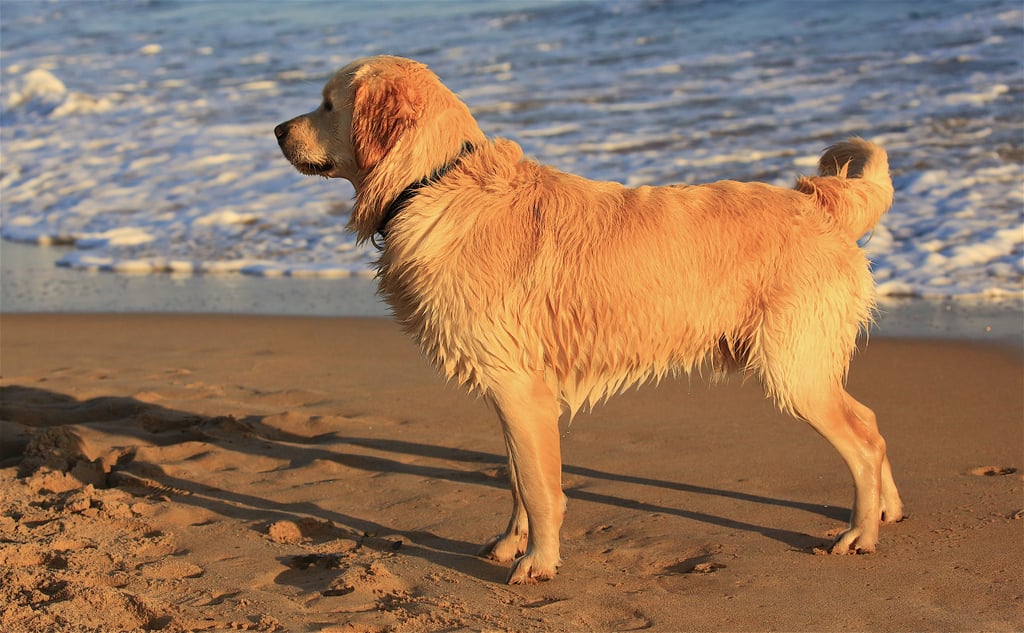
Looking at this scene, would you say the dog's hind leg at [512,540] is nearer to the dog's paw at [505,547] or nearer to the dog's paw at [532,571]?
the dog's paw at [505,547]

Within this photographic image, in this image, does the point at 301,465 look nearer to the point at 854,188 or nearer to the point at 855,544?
the point at 855,544

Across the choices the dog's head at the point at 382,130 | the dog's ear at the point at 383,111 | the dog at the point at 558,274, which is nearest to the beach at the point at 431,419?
the dog at the point at 558,274

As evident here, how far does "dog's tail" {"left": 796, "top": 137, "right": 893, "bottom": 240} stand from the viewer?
4.27m

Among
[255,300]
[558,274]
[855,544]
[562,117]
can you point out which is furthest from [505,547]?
[562,117]

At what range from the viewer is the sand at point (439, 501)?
364 cm

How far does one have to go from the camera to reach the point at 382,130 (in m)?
3.97

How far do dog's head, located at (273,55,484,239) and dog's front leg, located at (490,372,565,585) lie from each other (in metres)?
0.88

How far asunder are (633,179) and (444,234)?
805 centimetres

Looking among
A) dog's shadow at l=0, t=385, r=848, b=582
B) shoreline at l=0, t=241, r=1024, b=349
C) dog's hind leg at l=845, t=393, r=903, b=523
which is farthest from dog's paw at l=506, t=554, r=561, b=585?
shoreline at l=0, t=241, r=1024, b=349

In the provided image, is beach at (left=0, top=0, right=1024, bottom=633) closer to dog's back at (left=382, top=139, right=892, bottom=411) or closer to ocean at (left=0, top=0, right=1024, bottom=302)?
ocean at (left=0, top=0, right=1024, bottom=302)

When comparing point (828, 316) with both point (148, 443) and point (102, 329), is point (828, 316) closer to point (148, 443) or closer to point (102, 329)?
point (148, 443)

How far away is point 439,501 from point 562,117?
11.4m

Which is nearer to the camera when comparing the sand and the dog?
the sand

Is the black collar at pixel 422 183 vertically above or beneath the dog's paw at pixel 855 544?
above
